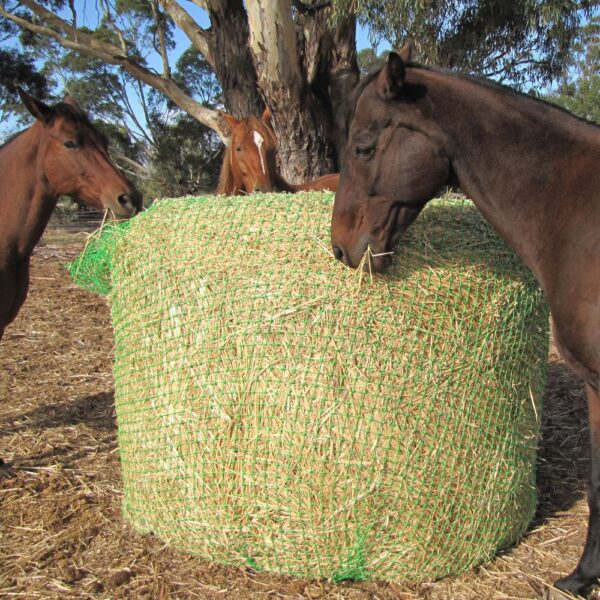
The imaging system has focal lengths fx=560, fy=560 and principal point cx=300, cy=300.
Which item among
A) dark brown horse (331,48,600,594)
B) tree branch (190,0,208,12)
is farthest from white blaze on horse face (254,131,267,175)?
tree branch (190,0,208,12)

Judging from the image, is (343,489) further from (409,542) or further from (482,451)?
(482,451)

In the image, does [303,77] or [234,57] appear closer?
[303,77]

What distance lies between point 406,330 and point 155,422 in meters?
1.20

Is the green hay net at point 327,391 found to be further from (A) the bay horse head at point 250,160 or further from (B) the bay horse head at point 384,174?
(A) the bay horse head at point 250,160

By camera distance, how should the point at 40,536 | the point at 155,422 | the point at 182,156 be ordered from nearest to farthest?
the point at 155,422 < the point at 40,536 < the point at 182,156

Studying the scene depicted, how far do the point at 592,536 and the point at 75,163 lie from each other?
3.36m

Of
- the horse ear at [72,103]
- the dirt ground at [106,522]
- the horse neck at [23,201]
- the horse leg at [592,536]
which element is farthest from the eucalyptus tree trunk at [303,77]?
the horse leg at [592,536]

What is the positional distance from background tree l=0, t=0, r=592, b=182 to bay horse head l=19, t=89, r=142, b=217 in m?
4.01

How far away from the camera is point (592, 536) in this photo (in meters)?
2.32

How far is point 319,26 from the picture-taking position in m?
8.19

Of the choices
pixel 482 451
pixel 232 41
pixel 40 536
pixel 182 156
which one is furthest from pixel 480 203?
pixel 182 156

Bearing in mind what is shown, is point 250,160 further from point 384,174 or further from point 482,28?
point 482,28

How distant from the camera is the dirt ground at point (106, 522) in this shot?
2312mm

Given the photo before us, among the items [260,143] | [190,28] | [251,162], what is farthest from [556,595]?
[190,28]
